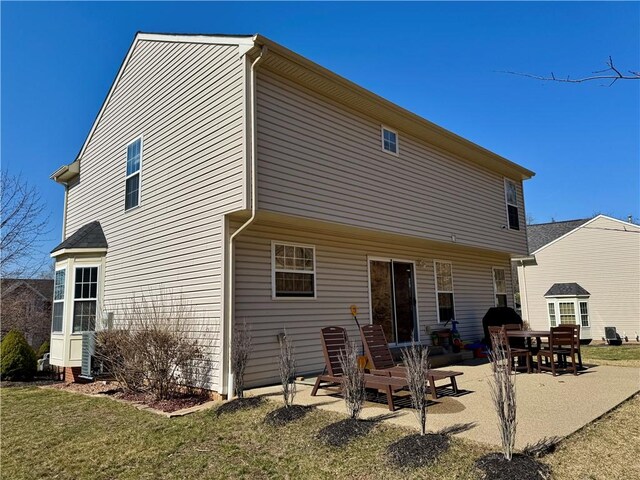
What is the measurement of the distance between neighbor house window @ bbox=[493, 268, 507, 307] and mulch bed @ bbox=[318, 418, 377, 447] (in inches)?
467

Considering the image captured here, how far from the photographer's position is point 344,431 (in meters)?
4.95

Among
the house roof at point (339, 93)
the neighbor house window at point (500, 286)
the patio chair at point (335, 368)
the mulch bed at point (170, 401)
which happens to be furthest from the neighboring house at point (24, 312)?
the neighbor house window at point (500, 286)

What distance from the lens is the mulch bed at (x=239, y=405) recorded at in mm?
6324

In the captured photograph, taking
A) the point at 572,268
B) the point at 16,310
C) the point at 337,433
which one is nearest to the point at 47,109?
the point at 16,310

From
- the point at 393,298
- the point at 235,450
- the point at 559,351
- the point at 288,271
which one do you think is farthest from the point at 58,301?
the point at 559,351

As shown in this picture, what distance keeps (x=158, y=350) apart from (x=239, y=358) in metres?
1.52

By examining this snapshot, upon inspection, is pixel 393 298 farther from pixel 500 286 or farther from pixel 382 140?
pixel 500 286

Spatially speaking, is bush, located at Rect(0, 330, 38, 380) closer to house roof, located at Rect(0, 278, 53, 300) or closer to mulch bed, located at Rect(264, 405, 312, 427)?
house roof, located at Rect(0, 278, 53, 300)

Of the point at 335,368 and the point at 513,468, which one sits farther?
the point at 335,368

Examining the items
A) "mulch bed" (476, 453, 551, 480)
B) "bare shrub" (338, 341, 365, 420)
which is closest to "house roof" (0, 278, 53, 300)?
"bare shrub" (338, 341, 365, 420)

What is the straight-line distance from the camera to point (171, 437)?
5500mm

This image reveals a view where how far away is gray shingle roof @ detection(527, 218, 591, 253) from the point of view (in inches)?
970

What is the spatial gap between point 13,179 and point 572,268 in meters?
25.6

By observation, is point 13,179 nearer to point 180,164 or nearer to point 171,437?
point 180,164
